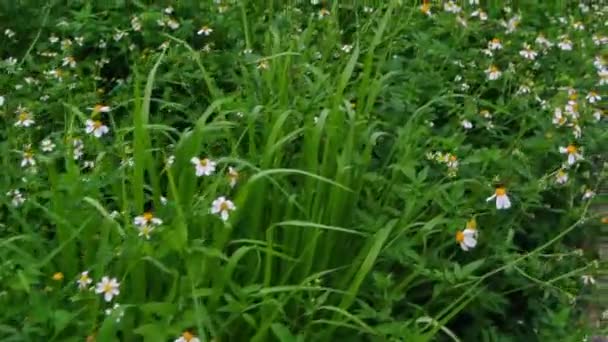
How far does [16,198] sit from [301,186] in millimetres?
656

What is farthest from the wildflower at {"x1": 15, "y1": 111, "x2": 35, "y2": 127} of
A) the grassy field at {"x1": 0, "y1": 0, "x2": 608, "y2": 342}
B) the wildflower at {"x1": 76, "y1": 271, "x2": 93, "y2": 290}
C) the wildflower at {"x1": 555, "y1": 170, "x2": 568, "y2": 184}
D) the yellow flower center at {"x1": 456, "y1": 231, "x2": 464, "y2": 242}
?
the wildflower at {"x1": 555, "y1": 170, "x2": 568, "y2": 184}

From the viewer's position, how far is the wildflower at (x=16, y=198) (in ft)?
7.95

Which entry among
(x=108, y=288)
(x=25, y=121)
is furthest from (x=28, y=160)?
(x=108, y=288)

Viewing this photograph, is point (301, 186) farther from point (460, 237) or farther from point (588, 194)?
point (588, 194)

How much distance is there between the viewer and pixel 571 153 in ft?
8.35

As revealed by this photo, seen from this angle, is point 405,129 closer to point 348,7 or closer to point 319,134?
point 319,134

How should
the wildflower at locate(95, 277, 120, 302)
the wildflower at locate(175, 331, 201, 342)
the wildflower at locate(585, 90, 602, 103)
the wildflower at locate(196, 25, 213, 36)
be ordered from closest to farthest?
1. the wildflower at locate(175, 331, 201, 342)
2. the wildflower at locate(95, 277, 120, 302)
3. the wildflower at locate(585, 90, 602, 103)
4. the wildflower at locate(196, 25, 213, 36)

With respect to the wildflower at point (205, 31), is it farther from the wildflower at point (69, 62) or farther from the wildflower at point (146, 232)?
the wildflower at point (146, 232)

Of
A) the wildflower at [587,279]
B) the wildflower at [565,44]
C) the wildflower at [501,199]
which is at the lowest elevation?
the wildflower at [587,279]

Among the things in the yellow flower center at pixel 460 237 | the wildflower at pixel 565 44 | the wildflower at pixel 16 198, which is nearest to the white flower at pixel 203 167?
the wildflower at pixel 16 198

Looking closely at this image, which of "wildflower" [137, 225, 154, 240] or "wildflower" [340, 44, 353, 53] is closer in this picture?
"wildflower" [137, 225, 154, 240]

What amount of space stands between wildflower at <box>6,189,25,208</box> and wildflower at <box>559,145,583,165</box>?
1285 mm

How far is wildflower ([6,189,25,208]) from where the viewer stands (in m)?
2.42

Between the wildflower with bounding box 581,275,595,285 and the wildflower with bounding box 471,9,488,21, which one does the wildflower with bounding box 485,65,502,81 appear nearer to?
the wildflower with bounding box 471,9,488,21
